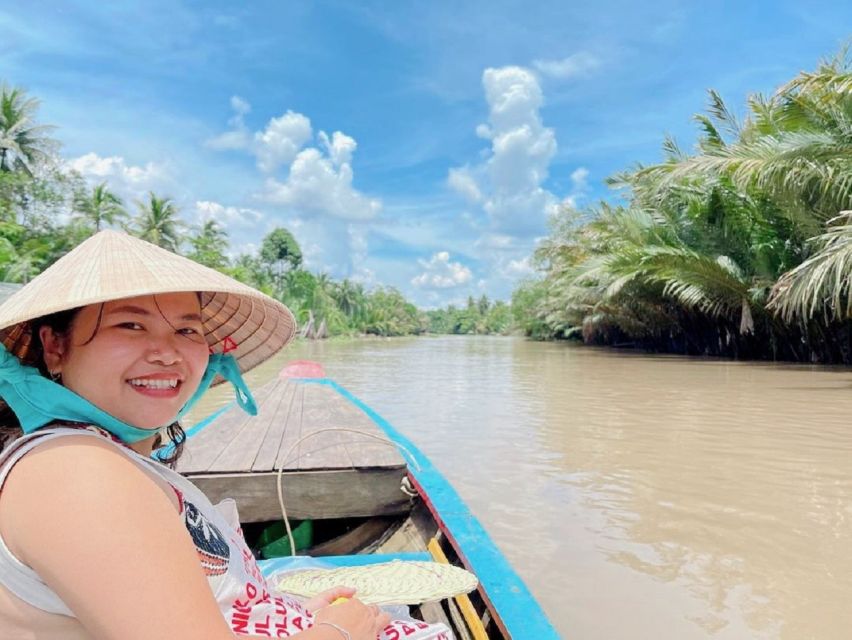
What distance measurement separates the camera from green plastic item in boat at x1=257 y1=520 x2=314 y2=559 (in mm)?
2463

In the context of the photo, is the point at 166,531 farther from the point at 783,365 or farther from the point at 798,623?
the point at 783,365

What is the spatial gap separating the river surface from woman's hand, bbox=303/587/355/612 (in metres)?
1.62

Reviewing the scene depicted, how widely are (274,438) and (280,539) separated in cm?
63

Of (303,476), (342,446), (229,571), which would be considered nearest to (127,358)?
(229,571)

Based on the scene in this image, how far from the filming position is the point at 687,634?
2.38 m

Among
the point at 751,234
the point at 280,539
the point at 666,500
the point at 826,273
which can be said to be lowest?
the point at 666,500

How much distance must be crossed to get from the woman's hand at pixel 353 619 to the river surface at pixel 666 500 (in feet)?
5.61

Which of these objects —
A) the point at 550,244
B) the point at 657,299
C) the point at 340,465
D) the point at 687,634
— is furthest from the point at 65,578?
the point at 550,244

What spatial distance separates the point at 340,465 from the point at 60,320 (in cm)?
172

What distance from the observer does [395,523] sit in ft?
8.37

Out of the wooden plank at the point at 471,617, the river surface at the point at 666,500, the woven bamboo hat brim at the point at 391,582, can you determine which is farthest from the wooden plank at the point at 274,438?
the river surface at the point at 666,500

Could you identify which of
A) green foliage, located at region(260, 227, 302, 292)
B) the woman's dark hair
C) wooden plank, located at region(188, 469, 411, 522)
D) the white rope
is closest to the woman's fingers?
the woman's dark hair

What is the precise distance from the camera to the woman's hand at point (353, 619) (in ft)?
3.10

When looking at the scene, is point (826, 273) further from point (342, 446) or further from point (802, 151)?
point (342, 446)
